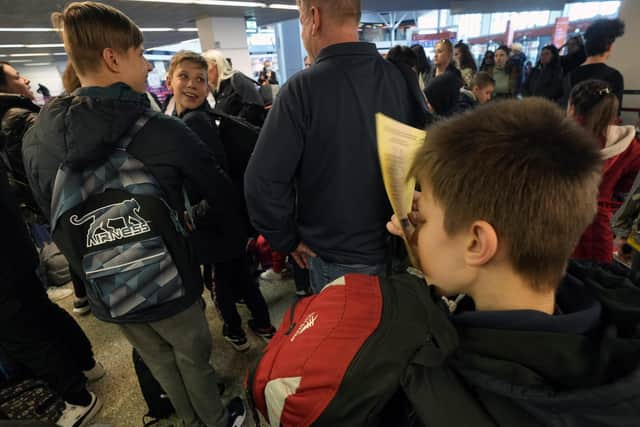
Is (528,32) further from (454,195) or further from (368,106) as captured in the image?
(454,195)

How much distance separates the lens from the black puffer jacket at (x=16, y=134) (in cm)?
185

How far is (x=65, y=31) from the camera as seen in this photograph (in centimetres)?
107

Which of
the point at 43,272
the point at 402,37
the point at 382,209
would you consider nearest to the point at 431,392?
the point at 382,209

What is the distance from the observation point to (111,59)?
3.65 ft

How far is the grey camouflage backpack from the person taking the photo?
1045mm

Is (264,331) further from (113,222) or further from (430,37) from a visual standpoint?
(430,37)

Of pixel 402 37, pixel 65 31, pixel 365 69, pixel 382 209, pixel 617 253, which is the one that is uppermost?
pixel 402 37

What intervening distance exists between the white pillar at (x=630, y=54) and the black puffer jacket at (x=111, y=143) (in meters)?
4.90

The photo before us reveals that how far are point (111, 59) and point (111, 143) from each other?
31cm

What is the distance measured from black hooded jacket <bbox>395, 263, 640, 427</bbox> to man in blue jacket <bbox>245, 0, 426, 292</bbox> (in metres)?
0.78

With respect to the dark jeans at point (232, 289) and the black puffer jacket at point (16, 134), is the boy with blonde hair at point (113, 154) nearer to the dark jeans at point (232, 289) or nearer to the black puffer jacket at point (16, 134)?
the dark jeans at point (232, 289)

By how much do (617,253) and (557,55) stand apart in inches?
111

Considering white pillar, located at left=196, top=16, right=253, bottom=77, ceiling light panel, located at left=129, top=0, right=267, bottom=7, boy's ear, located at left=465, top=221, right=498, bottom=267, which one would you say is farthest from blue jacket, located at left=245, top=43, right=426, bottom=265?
white pillar, located at left=196, top=16, right=253, bottom=77

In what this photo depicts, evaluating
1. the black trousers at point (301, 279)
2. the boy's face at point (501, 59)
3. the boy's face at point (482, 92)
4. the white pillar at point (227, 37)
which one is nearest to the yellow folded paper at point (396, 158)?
the black trousers at point (301, 279)
